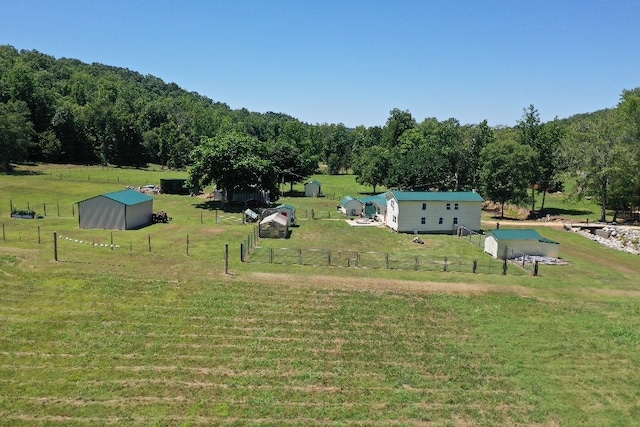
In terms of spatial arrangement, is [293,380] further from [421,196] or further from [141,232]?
[421,196]

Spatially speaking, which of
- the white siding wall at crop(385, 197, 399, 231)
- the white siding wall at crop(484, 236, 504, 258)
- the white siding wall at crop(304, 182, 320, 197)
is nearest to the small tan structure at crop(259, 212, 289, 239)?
the white siding wall at crop(385, 197, 399, 231)

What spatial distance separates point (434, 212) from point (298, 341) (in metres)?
29.4

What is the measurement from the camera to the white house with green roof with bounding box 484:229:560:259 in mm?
36188

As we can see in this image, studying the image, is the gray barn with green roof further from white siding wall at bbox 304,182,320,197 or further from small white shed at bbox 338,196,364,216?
white siding wall at bbox 304,182,320,197

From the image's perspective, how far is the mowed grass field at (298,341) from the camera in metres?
→ 16.0

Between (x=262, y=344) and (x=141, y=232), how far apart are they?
2454cm

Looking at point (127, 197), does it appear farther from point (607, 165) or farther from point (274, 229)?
point (607, 165)

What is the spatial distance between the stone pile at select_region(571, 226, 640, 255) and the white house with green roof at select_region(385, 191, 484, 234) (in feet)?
38.8

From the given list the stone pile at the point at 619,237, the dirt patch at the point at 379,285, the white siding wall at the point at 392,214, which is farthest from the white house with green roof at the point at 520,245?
the white siding wall at the point at 392,214

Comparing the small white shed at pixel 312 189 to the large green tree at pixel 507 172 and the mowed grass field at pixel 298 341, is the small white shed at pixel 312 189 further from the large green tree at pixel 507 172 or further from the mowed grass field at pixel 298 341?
the mowed grass field at pixel 298 341

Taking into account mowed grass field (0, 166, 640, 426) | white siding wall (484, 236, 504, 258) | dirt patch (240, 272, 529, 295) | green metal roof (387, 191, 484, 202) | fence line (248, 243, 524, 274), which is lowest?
mowed grass field (0, 166, 640, 426)

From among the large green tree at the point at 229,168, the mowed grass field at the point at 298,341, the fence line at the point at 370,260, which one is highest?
the large green tree at the point at 229,168

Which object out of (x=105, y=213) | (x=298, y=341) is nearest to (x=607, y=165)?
(x=298, y=341)

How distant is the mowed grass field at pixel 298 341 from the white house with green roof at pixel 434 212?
42.9 ft
